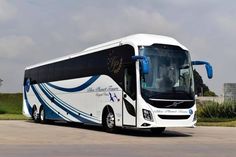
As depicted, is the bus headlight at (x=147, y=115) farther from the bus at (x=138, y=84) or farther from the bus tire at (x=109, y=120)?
the bus tire at (x=109, y=120)

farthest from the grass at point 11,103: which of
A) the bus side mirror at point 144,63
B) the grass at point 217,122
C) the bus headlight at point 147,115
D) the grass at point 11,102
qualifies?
the bus side mirror at point 144,63

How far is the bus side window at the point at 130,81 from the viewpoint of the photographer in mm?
19688

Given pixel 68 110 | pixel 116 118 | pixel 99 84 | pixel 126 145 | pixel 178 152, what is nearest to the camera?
pixel 178 152

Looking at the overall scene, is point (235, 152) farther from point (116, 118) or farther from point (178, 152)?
point (116, 118)

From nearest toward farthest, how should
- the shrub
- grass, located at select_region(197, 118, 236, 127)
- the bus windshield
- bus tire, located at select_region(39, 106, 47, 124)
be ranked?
the bus windshield
grass, located at select_region(197, 118, 236, 127)
bus tire, located at select_region(39, 106, 47, 124)
the shrub

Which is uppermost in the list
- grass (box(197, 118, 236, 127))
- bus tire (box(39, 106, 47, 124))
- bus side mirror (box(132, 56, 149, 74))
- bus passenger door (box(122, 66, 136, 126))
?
bus side mirror (box(132, 56, 149, 74))

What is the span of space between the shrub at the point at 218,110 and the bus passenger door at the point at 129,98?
15.4 meters

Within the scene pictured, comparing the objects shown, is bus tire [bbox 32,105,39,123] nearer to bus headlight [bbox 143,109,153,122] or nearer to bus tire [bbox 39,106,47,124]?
bus tire [bbox 39,106,47,124]

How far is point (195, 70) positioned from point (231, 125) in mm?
9366

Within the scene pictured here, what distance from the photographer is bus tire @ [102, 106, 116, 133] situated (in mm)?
21562

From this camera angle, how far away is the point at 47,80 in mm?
29938

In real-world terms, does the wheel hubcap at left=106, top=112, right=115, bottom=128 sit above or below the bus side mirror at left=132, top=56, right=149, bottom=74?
below

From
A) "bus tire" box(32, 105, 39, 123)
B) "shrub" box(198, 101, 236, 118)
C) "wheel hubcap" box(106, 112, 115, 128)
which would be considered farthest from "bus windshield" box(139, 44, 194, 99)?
"shrub" box(198, 101, 236, 118)

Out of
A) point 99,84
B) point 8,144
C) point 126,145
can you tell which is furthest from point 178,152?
point 99,84
